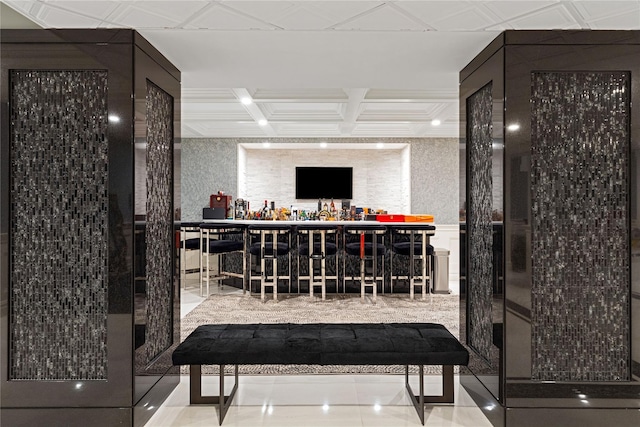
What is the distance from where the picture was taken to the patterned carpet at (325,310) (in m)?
4.87

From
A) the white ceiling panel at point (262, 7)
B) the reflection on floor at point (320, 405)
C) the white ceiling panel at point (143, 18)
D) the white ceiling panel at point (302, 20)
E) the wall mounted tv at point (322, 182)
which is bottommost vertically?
the reflection on floor at point (320, 405)

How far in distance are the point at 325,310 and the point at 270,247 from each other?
1163mm

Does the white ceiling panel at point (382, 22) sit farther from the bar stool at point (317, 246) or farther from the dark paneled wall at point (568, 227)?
the bar stool at point (317, 246)

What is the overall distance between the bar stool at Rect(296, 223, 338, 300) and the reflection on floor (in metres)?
2.52

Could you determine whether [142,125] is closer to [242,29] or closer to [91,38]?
[91,38]

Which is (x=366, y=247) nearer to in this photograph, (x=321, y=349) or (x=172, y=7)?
(x=321, y=349)

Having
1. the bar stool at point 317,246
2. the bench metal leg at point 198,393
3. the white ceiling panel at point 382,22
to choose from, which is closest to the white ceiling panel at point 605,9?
the white ceiling panel at point 382,22

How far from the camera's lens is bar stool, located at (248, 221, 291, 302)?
18.6 feet

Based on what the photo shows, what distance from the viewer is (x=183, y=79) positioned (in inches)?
133

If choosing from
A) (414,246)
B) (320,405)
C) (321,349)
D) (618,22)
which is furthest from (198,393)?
(414,246)

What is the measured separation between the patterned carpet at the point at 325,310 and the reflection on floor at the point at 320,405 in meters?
1.44

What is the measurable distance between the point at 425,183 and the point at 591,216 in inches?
219

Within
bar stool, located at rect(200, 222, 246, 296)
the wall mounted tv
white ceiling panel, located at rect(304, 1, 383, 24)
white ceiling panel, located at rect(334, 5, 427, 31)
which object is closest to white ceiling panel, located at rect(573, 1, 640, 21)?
white ceiling panel, located at rect(334, 5, 427, 31)

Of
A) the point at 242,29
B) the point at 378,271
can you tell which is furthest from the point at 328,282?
the point at 242,29
